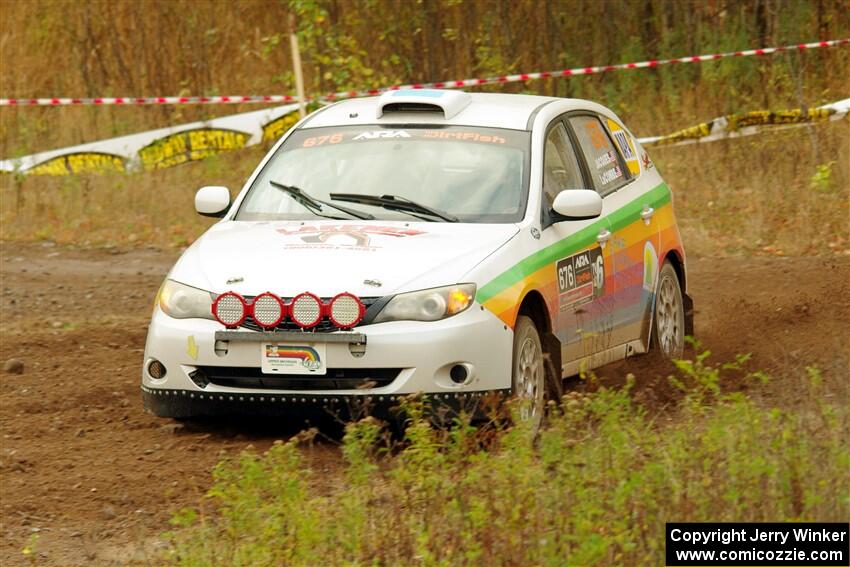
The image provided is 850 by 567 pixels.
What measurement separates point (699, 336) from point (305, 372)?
4.15 m

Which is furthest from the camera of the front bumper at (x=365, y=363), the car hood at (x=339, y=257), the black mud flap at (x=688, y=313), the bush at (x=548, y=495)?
the black mud flap at (x=688, y=313)

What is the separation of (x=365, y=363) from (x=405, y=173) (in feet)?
5.17

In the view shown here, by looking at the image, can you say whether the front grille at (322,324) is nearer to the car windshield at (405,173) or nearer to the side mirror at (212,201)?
the car windshield at (405,173)

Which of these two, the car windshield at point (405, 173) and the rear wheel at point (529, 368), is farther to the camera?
the car windshield at point (405, 173)

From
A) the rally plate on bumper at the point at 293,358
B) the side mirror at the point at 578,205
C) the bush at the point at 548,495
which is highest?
the side mirror at the point at 578,205

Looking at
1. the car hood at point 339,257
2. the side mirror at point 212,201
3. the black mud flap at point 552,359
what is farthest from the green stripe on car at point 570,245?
the side mirror at point 212,201

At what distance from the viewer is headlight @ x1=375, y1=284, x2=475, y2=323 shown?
7.04 metres

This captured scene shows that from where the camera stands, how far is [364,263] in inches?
284

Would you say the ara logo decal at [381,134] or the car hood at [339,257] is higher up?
the ara logo decal at [381,134]

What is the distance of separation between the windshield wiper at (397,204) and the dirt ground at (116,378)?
4.02 ft

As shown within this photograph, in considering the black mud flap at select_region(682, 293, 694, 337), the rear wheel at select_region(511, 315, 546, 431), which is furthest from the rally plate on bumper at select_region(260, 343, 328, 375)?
the black mud flap at select_region(682, 293, 694, 337)

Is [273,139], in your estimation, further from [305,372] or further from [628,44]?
[305,372]

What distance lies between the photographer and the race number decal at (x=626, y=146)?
30.8 feet

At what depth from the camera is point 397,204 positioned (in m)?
8.04
